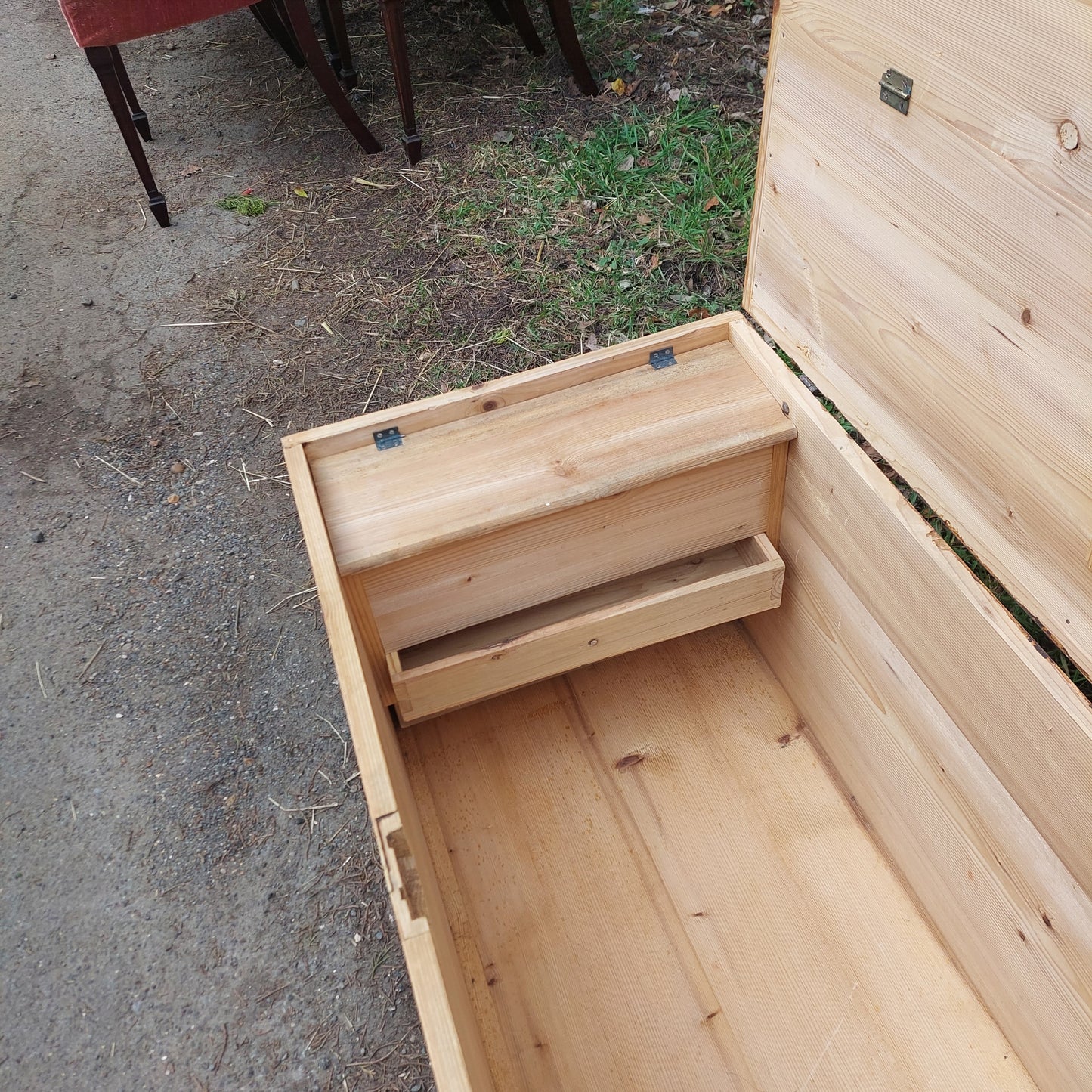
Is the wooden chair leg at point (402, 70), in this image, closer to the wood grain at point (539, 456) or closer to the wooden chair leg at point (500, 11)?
the wooden chair leg at point (500, 11)

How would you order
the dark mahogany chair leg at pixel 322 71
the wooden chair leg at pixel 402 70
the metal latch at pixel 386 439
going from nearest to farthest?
the metal latch at pixel 386 439
the wooden chair leg at pixel 402 70
the dark mahogany chair leg at pixel 322 71

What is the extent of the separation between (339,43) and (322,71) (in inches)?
21.6

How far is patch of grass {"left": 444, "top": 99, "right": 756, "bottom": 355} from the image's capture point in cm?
227

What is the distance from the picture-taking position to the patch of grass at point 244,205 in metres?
2.79

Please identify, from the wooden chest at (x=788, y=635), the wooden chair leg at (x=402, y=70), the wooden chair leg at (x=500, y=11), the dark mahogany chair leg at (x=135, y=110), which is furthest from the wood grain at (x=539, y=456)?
the wooden chair leg at (x=500, y=11)

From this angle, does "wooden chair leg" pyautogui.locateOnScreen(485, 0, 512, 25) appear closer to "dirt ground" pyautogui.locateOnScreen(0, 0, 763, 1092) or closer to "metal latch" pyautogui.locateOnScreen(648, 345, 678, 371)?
"dirt ground" pyautogui.locateOnScreen(0, 0, 763, 1092)

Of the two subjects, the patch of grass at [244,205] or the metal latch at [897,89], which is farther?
the patch of grass at [244,205]

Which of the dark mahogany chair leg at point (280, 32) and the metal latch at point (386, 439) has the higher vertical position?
the metal latch at point (386, 439)

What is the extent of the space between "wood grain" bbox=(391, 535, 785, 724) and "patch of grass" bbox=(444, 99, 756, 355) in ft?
3.29

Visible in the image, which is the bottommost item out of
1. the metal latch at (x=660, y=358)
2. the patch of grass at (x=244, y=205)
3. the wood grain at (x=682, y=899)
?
the patch of grass at (x=244, y=205)

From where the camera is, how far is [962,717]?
106 centimetres

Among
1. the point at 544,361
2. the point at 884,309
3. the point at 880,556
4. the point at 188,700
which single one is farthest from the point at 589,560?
the point at 544,361

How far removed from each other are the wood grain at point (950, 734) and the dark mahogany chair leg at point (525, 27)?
2.28 m

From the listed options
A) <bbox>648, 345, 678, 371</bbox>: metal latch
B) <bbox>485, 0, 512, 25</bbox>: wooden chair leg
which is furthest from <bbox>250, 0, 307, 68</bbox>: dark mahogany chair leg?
<bbox>648, 345, 678, 371</bbox>: metal latch
